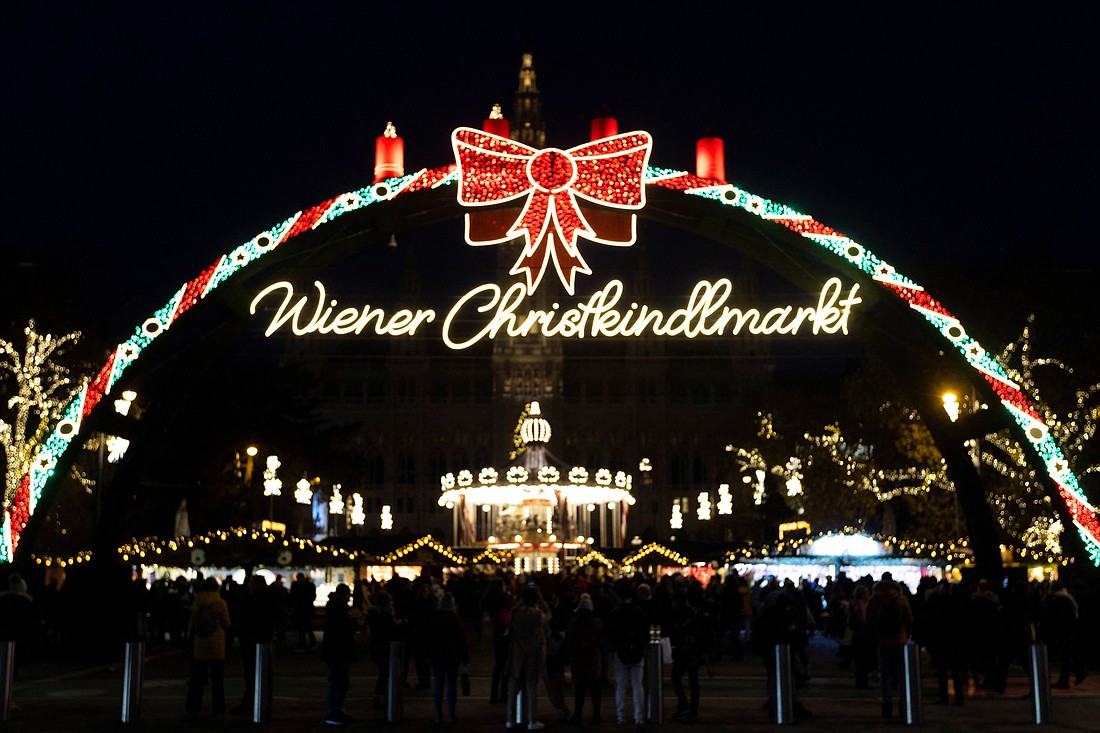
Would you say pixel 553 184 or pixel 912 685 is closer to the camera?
pixel 912 685

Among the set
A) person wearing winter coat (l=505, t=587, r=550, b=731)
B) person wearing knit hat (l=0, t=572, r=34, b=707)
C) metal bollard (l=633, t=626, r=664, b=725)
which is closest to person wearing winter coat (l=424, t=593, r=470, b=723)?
person wearing winter coat (l=505, t=587, r=550, b=731)

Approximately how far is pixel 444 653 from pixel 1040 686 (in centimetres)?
599

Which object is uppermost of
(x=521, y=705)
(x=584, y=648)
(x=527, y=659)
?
(x=584, y=648)

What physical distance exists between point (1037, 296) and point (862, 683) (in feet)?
69.3

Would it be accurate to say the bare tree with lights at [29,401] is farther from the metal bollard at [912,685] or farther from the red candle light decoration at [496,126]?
the metal bollard at [912,685]

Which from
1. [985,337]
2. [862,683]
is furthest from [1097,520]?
[985,337]

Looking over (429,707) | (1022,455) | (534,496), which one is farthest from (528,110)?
(429,707)

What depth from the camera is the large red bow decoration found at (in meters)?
22.7

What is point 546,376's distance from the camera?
109125 mm

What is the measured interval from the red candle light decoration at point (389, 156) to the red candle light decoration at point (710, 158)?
183 inches

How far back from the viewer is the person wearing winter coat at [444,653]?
15375mm

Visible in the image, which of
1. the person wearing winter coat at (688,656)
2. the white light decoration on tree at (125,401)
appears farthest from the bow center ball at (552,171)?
the white light decoration on tree at (125,401)

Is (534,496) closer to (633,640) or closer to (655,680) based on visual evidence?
(633,640)

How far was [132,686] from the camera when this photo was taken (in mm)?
14859
